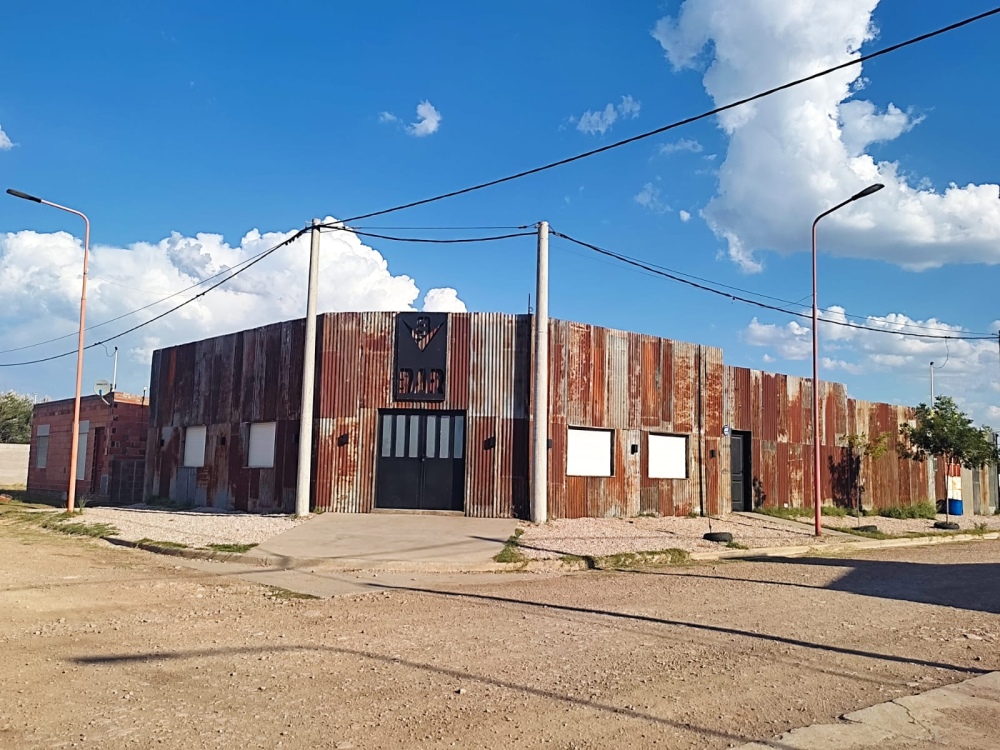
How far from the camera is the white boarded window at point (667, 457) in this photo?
76.2 feet

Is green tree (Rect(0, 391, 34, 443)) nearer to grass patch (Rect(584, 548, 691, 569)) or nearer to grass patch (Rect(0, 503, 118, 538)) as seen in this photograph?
grass patch (Rect(0, 503, 118, 538))

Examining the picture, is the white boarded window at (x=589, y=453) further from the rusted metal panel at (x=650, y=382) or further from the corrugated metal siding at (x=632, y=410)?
the rusted metal panel at (x=650, y=382)

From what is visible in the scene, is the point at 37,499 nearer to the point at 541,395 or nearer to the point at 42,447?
the point at 42,447

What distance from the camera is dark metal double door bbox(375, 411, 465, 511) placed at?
66.7ft

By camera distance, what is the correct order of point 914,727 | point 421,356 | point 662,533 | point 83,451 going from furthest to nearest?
point 83,451 → point 421,356 → point 662,533 → point 914,727

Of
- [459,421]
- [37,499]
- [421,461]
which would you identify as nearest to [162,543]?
[421,461]

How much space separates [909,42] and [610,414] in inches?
524

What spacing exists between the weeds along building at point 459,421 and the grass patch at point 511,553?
388 cm

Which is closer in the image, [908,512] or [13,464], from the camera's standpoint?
[908,512]

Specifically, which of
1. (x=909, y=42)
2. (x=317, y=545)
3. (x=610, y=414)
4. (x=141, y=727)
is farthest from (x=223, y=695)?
(x=610, y=414)

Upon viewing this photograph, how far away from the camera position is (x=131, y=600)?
32.4ft

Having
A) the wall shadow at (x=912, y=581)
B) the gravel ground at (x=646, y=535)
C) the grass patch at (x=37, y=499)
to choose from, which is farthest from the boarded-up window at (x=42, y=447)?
the wall shadow at (x=912, y=581)

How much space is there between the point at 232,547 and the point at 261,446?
838cm

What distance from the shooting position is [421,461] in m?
20.5
